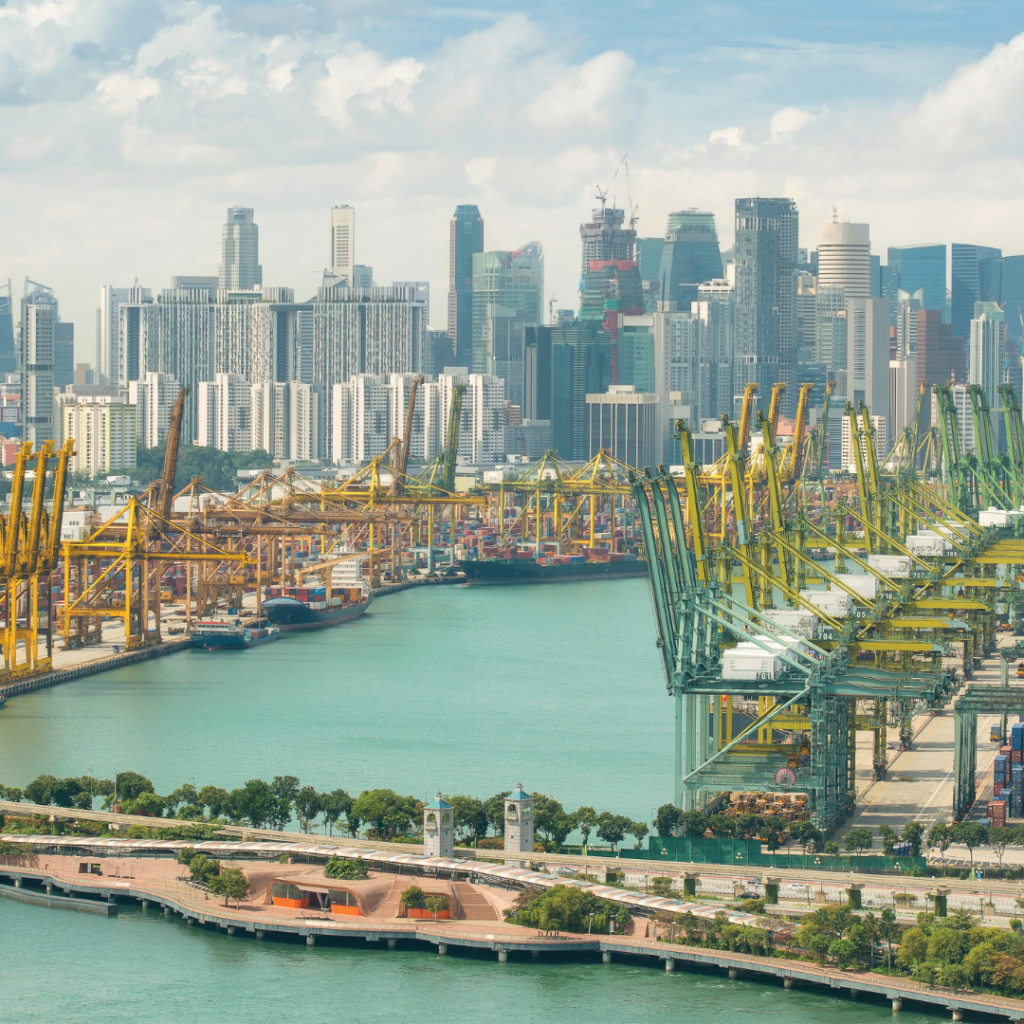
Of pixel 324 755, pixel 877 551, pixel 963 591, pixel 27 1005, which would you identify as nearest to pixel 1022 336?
pixel 877 551

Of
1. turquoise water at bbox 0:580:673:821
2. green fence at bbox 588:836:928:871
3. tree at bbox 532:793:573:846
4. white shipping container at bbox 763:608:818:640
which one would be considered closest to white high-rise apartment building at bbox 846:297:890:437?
turquoise water at bbox 0:580:673:821

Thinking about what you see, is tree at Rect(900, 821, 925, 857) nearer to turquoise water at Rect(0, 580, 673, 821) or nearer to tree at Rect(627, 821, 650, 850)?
tree at Rect(627, 821, 650, 850)

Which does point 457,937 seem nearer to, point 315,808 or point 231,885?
point 231,885

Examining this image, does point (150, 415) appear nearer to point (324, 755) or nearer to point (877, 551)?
point (877, 551)

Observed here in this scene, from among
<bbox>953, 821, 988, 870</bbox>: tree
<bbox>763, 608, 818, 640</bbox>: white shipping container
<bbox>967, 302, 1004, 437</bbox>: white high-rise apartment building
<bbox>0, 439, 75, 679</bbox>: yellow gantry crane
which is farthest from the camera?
<bbox>967, 302, 1004, 437</bbox>: white high-rise apartment building

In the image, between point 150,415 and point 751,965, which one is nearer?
point 751,965

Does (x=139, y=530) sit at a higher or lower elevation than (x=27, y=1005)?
higher
